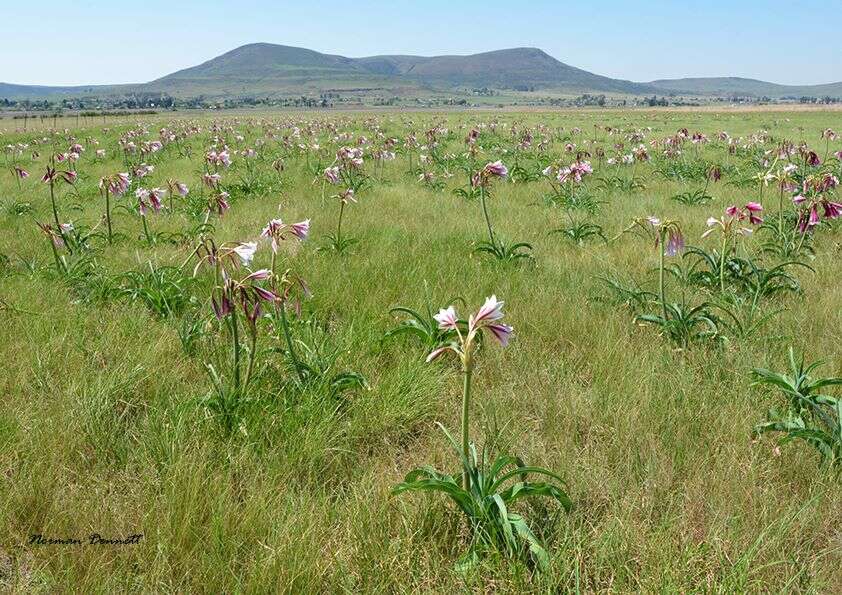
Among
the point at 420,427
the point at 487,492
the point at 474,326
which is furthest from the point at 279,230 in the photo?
the point at 487,492

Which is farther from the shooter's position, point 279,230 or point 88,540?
point 279,230

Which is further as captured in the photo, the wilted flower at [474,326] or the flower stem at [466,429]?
the flower stem at [466,429]

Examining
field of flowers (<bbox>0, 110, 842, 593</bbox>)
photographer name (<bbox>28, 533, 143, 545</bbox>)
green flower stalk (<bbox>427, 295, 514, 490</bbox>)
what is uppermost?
green flower stalk (<bbox>427, 295, 514, 490</bbox>)

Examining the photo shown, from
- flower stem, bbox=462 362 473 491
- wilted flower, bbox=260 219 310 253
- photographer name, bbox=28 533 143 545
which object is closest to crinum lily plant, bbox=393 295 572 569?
flower stem, bbox=462 362 473 491

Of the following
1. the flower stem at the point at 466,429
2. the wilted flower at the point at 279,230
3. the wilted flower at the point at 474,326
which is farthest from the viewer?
the wilted flower at the point at 279,230

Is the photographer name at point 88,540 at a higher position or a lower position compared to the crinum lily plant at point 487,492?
lower

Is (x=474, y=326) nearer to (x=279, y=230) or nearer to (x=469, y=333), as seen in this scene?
(x=469, y=333)

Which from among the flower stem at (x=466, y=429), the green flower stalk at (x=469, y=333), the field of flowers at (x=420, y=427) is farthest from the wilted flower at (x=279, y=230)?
the flower stem at (x=466, y=429)

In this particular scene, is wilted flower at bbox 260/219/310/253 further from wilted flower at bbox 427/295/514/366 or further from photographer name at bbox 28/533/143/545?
photographer name at bbox 28/533/143/545

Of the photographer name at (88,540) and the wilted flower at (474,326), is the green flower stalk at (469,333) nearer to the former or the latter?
the wilted flower at (474,326)

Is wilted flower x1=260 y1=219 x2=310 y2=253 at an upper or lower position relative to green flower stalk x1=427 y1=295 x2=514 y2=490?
upper

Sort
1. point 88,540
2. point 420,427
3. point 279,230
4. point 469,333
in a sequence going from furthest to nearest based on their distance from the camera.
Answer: point 279,230
point 420,427
point 88,540
point 469,333

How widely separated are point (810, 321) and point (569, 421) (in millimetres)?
2330

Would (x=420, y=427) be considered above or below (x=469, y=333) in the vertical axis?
below
